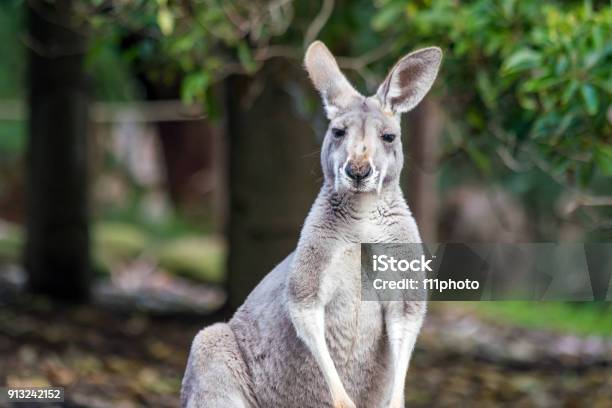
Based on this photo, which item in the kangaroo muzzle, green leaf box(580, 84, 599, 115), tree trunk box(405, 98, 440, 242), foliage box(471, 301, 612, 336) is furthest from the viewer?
foliage box(471, 301, 612, 336)

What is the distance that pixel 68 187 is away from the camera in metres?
7.76

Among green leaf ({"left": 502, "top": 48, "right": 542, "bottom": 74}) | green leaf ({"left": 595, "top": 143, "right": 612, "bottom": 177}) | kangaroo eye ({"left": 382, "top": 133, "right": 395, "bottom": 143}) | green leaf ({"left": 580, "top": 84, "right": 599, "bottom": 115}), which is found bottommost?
kangaroo eye ({"left": 382, "top": 133, "right": 395, "bottom": 143})

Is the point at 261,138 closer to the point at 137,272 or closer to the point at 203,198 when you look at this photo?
the point at 137,272

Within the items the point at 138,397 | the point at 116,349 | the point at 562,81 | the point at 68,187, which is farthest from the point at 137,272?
the point at 562,81

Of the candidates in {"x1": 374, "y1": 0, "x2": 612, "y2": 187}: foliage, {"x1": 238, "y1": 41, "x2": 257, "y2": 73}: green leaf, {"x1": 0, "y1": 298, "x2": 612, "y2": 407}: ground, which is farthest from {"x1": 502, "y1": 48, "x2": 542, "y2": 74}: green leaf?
{"x1": 0, "y1": 298, "x2": 612, "y2": 407}: ground

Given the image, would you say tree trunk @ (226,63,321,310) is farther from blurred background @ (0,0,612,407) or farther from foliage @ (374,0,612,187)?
foliage @ (374,0,612,187)

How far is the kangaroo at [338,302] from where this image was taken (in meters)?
2.75

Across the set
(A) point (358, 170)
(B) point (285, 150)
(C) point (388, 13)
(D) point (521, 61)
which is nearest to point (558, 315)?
(B) point (285, 150)

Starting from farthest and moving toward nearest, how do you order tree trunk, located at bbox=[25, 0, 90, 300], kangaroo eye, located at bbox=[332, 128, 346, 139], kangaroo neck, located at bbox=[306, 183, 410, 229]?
tree trunk, located at bbox=[25, 0, 90, 300] → kangaroo neck, located at bbox=[306, 183, 410, 229] → kangaroo eye, located at bbox=[332, 128, 346, 139]

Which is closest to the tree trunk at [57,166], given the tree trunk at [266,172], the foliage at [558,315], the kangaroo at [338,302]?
the tree trunk at [266,172]

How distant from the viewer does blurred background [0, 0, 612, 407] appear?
4609 mm

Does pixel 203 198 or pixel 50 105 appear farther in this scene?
pixel 203 198

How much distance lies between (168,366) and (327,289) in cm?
353

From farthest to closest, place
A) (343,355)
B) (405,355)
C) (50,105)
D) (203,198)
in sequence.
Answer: (203,198) < (50,105) < (343,355) < (405,355)
